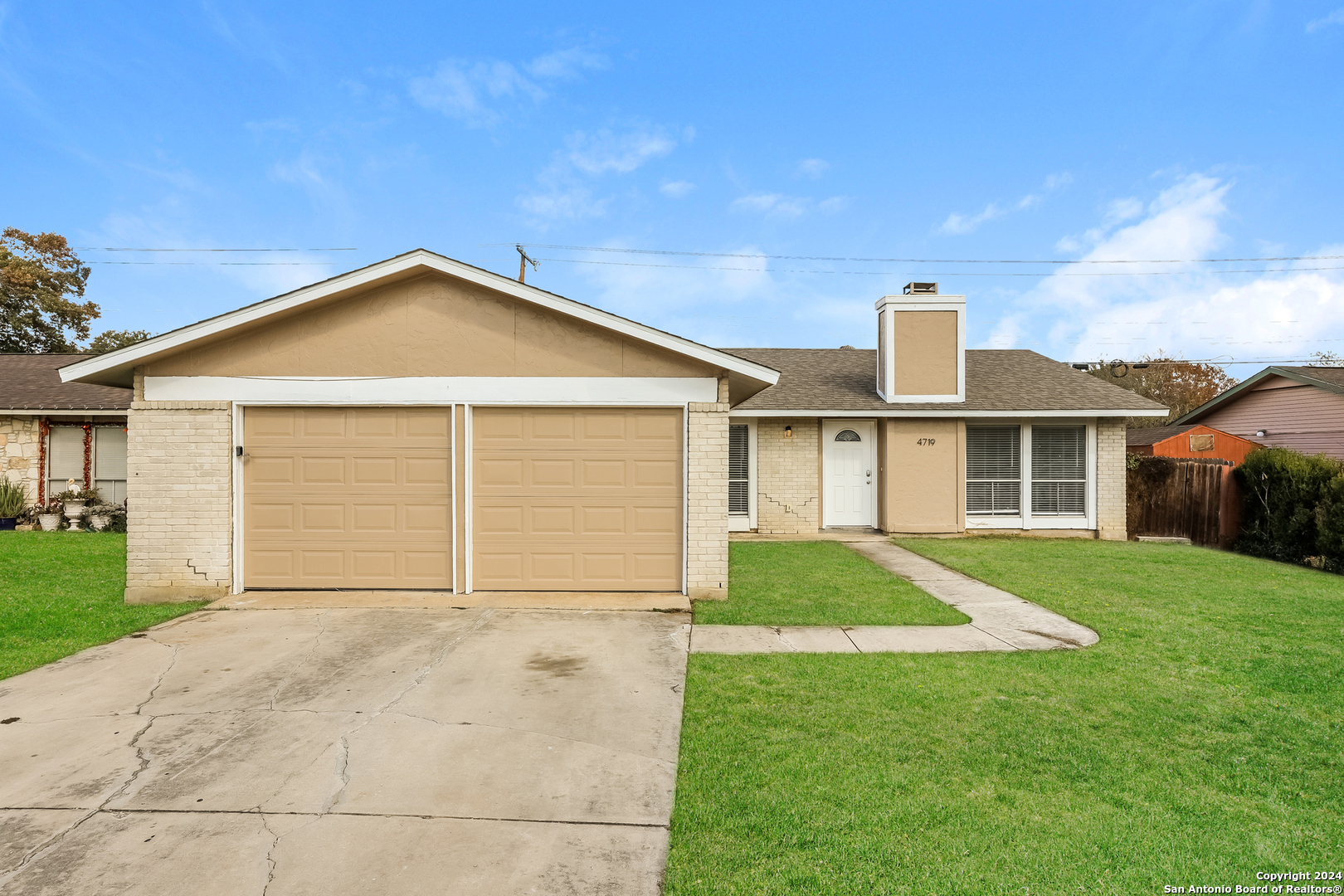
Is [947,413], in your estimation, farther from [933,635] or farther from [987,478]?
[933,635]

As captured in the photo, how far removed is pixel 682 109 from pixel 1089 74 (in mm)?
9025

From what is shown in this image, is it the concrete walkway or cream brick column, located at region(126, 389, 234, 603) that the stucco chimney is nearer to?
the concrete walkway

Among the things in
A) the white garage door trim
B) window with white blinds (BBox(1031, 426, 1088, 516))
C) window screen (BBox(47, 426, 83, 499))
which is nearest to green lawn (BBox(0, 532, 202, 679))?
the white garage door trim

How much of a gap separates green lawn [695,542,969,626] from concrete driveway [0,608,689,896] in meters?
1.43

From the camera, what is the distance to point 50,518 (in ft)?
48.5

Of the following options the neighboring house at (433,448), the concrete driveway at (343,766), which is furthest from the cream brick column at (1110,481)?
the concrete driveway at (343,766)

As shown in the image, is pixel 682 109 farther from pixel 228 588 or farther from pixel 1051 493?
pixel 228 588

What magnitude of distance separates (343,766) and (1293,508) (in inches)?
590

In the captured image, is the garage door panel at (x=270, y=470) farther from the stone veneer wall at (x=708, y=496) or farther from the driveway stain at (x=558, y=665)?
the stone veneer wall at (x=708, y=496)

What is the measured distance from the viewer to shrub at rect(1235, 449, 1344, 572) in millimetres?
10789

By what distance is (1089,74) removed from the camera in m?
13.8

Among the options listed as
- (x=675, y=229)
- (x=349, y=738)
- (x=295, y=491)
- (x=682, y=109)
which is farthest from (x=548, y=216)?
(x=349, y=738)

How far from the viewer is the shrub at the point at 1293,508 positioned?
10789mm

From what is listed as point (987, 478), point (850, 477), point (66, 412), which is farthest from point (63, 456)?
point (987, 478)
